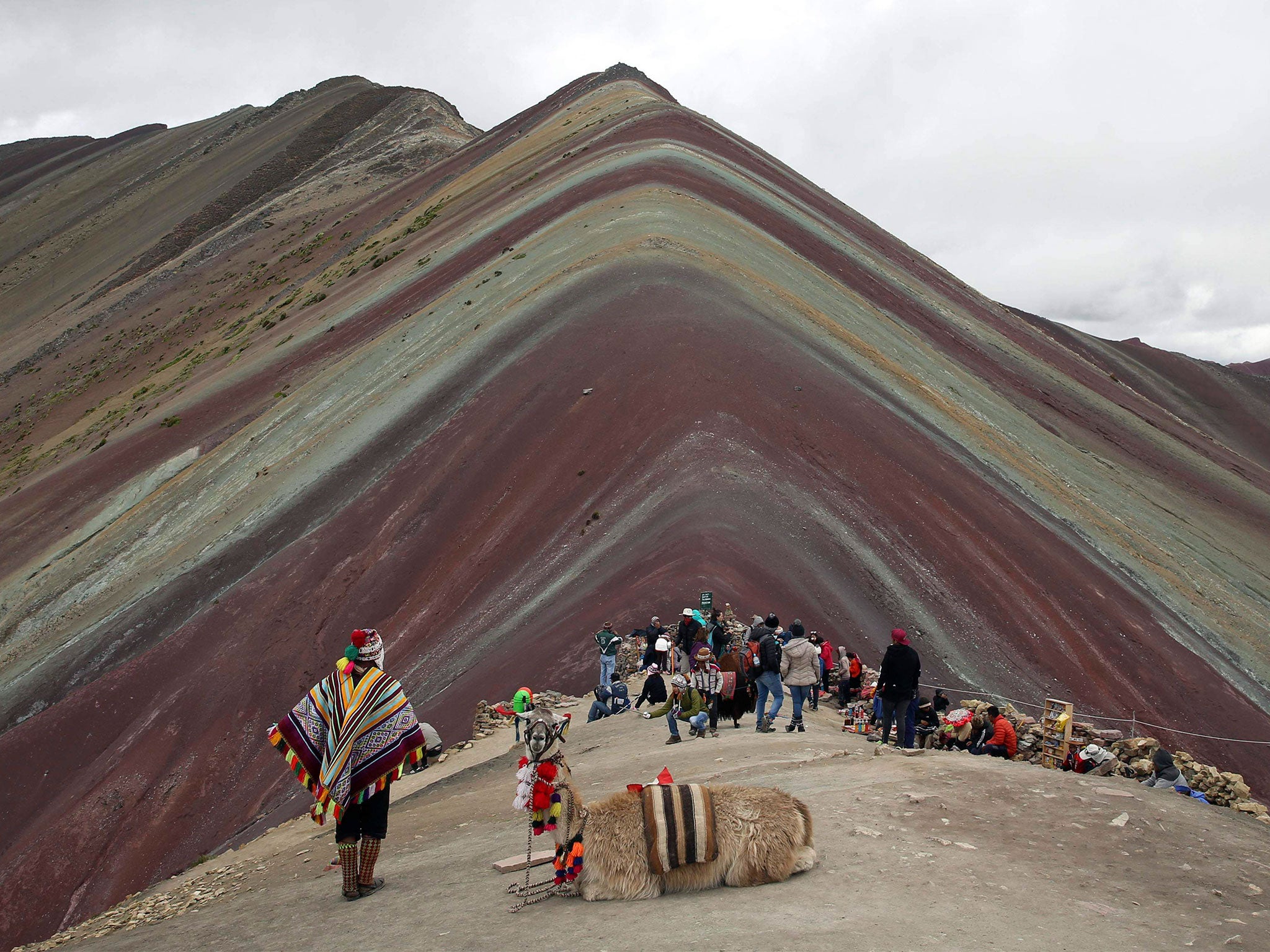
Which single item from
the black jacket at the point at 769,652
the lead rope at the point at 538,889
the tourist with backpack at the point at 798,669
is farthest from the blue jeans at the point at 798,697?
the lead rope at the point at 538,889

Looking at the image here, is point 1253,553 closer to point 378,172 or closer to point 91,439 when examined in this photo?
point 91,439

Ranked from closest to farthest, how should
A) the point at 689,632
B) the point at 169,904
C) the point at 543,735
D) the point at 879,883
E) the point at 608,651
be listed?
the point at 879,883 < the point at 543,735 < the point at 169,904 < the point at 689,632 < the point at 608,651

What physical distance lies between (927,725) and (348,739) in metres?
9.28

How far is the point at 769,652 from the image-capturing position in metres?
14.4

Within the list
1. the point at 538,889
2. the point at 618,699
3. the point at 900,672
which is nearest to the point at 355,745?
the point at 538,889

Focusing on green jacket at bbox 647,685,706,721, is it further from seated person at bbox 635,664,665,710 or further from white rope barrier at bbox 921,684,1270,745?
white rope barrier at bbox 921,684,1270,745

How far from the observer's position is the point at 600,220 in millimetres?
42125

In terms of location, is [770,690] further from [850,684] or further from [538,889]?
[538,889]

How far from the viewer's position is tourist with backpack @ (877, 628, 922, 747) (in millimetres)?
13344

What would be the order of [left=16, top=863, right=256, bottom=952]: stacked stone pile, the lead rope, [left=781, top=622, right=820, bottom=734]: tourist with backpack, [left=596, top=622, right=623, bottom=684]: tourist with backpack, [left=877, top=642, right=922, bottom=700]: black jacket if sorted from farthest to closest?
[left=596, top=622, right=623, bottom=684]: tourist with backpack, [left=781, top=622, right=820, bottom=734]: tourist with backpack, [left=877, top=642, right=922, bottom=700]: black jacket, [left=16, top=863, right=256, bottom=952]: stacked stone pile, the lead rope

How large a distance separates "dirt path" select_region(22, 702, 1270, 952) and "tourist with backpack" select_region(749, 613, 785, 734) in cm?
181

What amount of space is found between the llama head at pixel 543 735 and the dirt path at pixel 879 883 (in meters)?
1.17

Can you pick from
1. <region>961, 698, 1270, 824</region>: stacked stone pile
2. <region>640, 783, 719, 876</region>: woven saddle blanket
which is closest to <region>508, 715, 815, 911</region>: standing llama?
<region>640, 783, 719, 876</region>: woven saddle blanket

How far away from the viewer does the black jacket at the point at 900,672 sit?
1334cm
